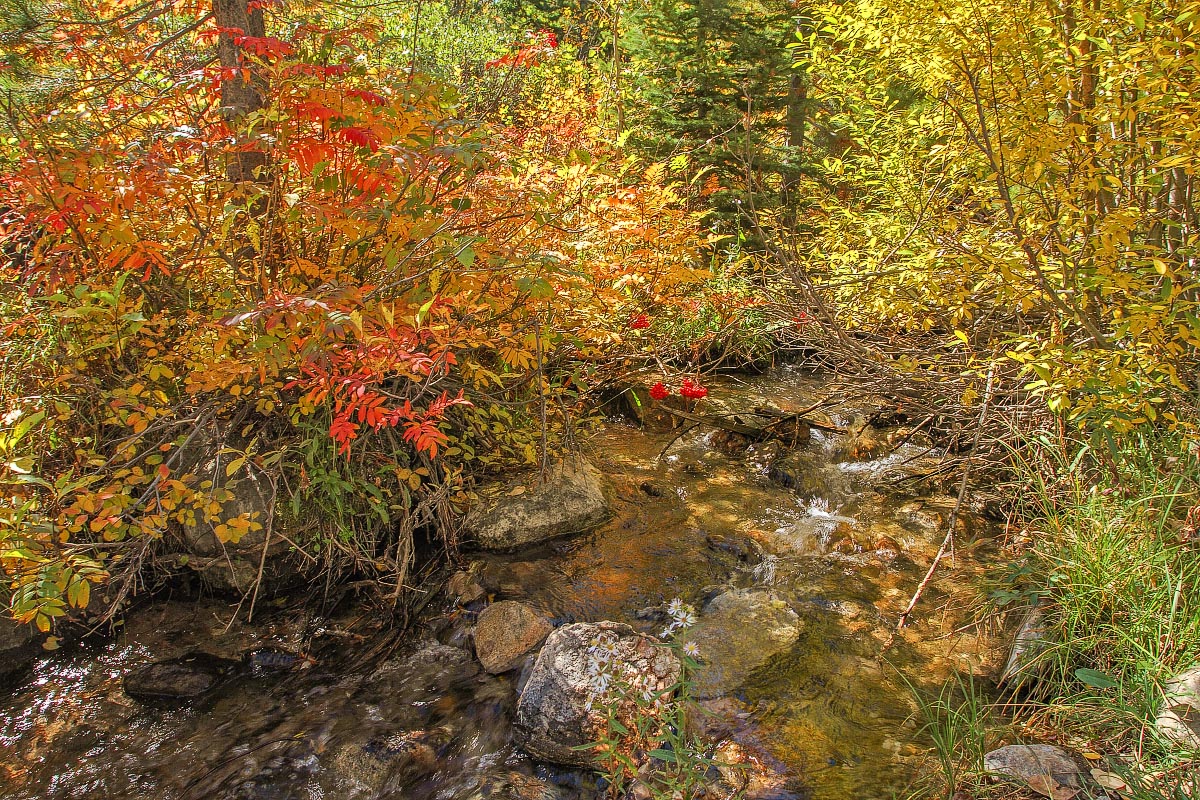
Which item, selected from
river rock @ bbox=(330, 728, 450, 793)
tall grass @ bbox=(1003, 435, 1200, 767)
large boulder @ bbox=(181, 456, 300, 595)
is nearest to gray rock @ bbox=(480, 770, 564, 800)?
river rock @ bbox=(330, 728, 450, 793)

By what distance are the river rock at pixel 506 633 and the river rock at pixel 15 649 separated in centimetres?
209

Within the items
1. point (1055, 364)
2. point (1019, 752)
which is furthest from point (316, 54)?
point (1019, 752)

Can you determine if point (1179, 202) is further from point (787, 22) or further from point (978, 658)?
point (787, 22)

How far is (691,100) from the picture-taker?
836 centimetres

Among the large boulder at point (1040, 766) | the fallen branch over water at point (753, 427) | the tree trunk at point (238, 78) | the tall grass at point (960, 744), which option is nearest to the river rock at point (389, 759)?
the tall grass at point (960, 744)

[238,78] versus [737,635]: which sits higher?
[238,78]

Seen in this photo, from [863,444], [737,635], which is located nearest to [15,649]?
[737,635]

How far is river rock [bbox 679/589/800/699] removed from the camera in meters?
3.13

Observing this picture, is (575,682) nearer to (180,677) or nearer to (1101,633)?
(180,677)

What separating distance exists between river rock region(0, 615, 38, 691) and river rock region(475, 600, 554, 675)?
6.85ft

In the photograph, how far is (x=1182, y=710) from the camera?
2.18m

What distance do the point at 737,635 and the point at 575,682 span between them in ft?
3.30

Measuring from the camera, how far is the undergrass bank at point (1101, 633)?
2.24 m

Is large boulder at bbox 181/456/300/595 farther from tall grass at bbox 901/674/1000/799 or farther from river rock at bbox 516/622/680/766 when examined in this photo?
tall grass at bbox 901/674/1000/799
